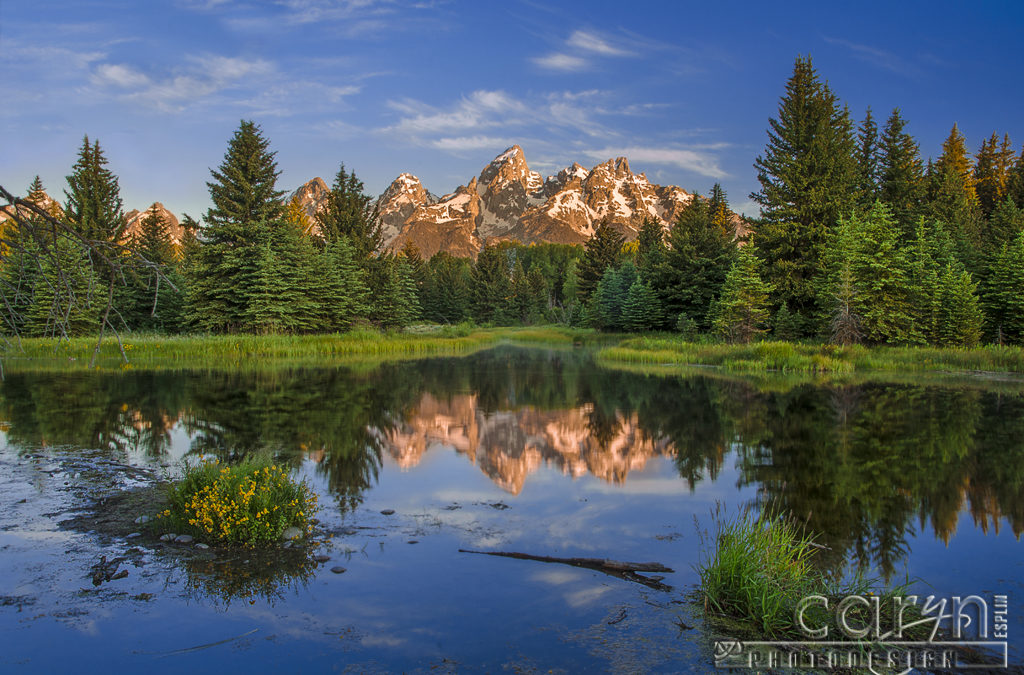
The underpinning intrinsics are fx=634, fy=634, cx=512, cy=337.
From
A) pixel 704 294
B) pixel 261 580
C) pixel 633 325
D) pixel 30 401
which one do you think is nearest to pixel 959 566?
pixel 261 580

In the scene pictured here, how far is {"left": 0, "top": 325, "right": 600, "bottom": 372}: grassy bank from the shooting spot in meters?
29.8

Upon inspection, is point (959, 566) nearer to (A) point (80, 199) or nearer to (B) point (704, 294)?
(B) point (704, 294)

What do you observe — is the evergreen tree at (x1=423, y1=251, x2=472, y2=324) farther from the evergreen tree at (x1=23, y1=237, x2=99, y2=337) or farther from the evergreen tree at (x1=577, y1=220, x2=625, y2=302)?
the evergreen tree at (x1=23, y1=237, x2=99, y2=337)

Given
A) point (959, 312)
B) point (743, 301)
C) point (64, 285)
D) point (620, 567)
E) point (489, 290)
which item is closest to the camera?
point (64, 285)

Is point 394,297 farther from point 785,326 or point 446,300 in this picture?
point 785,326

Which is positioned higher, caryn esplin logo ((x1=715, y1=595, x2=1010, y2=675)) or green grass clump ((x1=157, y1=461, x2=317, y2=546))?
green grass clump ((x1=157, y1=461, x2=317, y2=546))

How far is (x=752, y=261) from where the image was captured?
3559 centimetres

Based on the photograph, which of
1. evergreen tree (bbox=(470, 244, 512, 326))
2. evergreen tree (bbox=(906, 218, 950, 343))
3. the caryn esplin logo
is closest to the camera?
the caryn esplin logo

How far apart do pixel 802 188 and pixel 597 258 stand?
124ft

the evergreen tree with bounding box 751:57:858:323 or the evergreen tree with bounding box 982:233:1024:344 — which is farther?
the evergreen tree with bounding box 751:57:858:323

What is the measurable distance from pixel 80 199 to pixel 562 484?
55555mm

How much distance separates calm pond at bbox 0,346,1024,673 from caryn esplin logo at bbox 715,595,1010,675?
0.25 m

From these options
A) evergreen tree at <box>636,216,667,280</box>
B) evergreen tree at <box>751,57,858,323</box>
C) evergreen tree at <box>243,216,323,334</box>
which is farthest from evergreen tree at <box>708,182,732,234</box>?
evergreen tree at <box>243,216,323,334</box>

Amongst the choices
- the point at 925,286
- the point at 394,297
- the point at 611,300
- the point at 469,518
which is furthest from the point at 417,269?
the point at 469,518
